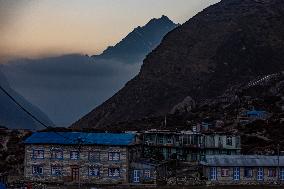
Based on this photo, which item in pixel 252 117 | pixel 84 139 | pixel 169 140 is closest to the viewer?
pixel 84 139

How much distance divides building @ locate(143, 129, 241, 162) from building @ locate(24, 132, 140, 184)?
14176 mm

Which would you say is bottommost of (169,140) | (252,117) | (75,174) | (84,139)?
(75,174)

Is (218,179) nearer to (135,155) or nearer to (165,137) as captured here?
(135,155)

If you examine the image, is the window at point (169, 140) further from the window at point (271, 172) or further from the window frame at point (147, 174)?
the window at point (271, 172)

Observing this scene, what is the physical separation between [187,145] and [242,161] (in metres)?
18.5

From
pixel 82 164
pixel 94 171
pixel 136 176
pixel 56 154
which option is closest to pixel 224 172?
pixel 136 176

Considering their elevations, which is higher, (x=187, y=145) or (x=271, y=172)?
(x=187, y=145)

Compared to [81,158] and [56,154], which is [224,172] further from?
[56,154]

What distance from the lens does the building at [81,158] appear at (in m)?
65.4

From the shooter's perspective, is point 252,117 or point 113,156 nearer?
point 113,156

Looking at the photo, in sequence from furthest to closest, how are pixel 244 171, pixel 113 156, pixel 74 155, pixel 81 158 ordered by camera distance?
pixel 74 155
pixel 81 158
pixel 113 156
pixel 244 171

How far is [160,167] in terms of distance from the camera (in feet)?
224

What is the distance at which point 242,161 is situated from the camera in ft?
208

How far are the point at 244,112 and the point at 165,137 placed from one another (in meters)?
59.3
